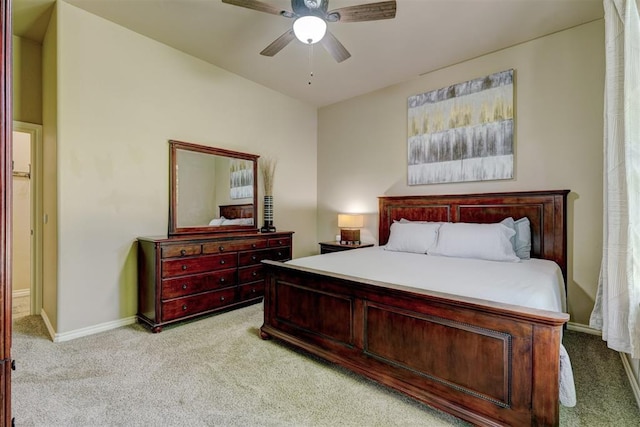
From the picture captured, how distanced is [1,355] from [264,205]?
12.1ft

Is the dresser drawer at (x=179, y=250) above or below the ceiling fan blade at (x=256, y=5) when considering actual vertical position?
below

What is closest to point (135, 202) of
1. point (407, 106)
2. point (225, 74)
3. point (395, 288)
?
point (225, 74)

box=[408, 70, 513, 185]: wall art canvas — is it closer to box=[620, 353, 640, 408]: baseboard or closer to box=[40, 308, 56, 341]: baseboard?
box=[620, 353, 640, 408]: baseboard

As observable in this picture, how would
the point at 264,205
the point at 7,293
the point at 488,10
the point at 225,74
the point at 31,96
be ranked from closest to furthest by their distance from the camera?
the point at 7,293 < the point at 488,10 < the point at 31,96 < the point at 225,74 < the point at 264,205

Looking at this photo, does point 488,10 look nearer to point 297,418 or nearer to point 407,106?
point 407,106

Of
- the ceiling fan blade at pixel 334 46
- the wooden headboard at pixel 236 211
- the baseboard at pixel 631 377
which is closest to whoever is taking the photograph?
the baseboard at pixel 631 377

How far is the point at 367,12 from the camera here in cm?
224

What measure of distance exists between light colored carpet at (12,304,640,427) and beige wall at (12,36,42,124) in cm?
225

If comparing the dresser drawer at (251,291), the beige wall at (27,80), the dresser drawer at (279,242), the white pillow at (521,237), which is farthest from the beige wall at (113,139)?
the white pillow at (521,237)

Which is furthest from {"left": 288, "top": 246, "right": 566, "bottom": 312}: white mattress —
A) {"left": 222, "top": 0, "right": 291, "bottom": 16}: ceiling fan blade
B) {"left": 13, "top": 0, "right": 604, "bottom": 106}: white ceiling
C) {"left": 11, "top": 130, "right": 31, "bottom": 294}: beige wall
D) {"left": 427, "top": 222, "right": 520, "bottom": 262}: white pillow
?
{"left": 11, "top": 130, "right": 31, "bottom": 294}: beige wall

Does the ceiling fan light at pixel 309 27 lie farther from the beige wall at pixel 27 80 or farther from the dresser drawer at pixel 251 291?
the beige wall at pixel 27 80

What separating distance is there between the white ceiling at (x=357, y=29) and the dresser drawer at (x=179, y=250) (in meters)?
2.18

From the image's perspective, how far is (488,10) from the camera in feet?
9.04

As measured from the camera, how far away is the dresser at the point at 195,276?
9.57 ft
